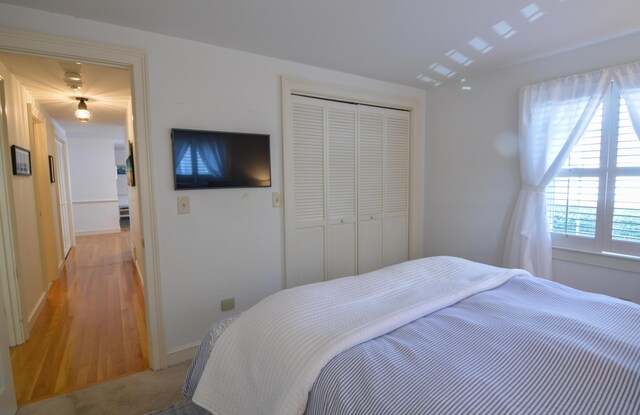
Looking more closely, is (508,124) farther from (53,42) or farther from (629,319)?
(53,42)

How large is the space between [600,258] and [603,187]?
0.54 metres

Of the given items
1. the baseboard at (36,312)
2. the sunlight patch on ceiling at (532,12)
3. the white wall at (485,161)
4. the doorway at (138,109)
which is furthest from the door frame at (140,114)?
the white wall at (485,161)

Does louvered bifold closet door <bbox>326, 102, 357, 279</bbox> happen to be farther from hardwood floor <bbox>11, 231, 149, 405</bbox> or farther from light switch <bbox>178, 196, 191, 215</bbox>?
hardwood floor <bbox>11, 231, 149, 405</bbox>

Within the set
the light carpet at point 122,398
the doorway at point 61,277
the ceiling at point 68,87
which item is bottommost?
the light carpet at point 122,398

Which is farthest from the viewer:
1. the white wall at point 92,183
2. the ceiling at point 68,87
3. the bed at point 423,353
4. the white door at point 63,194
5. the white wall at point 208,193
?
the white wall at point 92,183

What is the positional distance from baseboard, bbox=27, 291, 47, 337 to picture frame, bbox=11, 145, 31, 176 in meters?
1.29

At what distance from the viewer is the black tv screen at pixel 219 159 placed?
7.28 feet

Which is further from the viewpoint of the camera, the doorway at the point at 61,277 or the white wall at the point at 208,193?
the doorway at the point at 61,277

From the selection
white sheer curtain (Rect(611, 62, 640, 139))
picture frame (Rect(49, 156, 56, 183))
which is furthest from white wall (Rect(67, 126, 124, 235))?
white sheer curtain (Rect(611, 62, 640, 139))

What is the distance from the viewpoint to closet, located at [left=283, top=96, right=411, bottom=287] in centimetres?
279

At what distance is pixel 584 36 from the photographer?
2.25 meters

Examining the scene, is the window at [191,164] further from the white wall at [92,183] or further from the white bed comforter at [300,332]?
the white wall at [92,183]

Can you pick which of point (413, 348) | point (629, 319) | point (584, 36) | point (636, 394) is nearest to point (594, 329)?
point (629, 319)

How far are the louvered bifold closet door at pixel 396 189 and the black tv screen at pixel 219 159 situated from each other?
1448 mm
